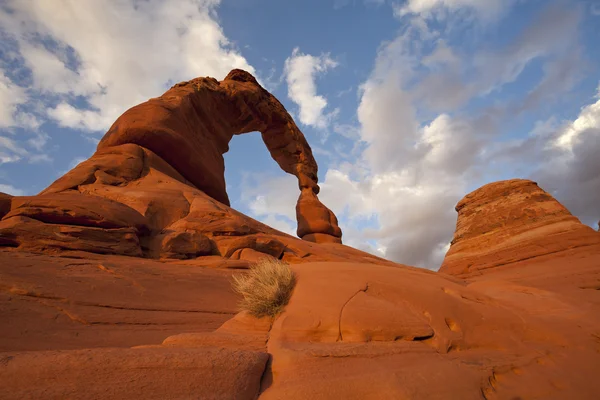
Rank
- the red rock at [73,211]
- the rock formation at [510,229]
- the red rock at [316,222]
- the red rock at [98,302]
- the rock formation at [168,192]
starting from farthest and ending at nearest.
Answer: the red rock at [316,222], the rock formation at [510,229], the rock formation at [168,192], the red rock at [73,211], the red rock at [98,302]

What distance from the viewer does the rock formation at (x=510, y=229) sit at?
1795cm

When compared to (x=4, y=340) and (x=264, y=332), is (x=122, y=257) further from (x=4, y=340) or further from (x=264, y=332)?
(x=264, y=332)

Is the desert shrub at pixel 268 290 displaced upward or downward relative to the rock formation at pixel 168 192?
downward

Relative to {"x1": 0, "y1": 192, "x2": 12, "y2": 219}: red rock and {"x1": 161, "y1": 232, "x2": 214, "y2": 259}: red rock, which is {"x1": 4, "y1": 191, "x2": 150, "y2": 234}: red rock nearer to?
{"x1": 0, "y1": 192, "x2": 12, "y2": 219}: red rock

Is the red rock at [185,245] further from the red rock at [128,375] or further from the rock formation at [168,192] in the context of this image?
the red rock at [128,375]

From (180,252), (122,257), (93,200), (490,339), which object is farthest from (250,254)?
(490,339)

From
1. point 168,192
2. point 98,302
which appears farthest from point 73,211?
point 168,192

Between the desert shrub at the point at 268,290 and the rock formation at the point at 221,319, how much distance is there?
0.58 ft

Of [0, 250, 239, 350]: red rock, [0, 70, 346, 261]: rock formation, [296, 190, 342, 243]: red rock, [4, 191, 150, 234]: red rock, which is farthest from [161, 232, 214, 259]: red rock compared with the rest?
[296, 190, 342, 243]: red rock

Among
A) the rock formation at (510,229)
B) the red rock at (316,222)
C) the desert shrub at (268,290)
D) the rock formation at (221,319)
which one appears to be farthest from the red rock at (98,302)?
the rock formation at (510,229)

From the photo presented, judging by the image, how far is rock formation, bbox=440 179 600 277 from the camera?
18.0 metres

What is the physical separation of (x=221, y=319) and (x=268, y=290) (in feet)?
7.47

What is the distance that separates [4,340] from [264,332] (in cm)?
348

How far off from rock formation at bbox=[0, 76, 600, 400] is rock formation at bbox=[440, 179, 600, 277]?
5.46 m
